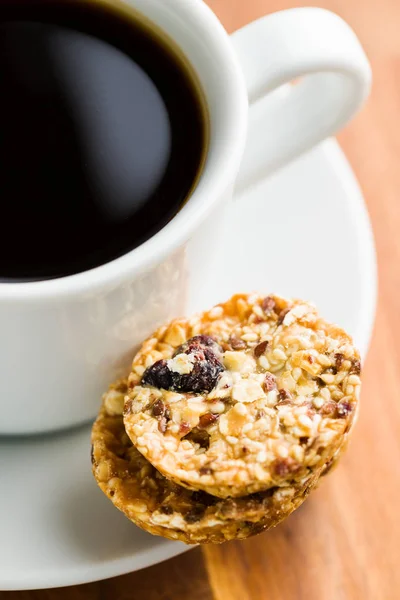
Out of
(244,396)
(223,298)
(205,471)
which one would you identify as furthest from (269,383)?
(223,298)

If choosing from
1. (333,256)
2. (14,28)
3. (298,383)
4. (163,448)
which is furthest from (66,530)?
(14,28)

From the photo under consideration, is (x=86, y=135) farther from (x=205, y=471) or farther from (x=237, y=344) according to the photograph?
(x=205, y=471)

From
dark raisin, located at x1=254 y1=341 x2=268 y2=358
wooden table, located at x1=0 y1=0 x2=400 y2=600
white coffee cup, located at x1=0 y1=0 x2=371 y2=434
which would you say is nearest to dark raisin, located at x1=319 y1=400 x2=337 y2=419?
dark raisin, located at x1=254 y1=341 x2=268 y2=358

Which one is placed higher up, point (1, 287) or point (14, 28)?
point (14, 28)

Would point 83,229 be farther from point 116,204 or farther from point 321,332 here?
point 321,332

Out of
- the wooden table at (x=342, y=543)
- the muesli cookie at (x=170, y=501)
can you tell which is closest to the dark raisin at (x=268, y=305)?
the muesli cookie at (x=170, y=501)

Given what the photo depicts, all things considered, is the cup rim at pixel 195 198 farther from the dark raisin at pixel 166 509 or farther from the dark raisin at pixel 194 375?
the dark raisin at pixel 166 509

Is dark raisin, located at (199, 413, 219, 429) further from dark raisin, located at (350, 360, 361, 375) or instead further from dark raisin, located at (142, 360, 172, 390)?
dark raisin, located at (350, 360, 361, 375)
